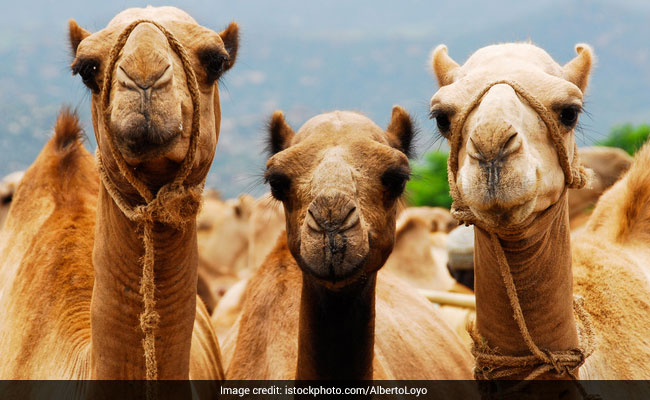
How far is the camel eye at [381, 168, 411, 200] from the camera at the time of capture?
143 inches

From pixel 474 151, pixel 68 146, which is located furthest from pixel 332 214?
pixel 68 146

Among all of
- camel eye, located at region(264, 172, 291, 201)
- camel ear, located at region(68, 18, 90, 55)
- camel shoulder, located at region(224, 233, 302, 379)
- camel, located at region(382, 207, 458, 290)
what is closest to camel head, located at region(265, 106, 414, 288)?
camel eye, located at region(264, 172, 291, 201)

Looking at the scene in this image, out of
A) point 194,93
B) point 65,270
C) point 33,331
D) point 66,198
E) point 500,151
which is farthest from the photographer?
point 66,198

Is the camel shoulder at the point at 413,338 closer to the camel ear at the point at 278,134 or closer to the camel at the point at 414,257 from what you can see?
the camel ear at the point at 278,134

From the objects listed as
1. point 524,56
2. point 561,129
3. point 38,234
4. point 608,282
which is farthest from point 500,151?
point 38,234

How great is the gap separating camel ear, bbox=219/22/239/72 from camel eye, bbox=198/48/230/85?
412 millimetres

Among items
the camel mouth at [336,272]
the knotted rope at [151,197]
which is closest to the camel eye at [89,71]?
the knotted rope at [151,197]

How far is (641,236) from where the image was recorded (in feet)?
17.2

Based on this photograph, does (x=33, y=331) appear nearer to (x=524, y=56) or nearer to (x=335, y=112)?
(x=335, y=112)

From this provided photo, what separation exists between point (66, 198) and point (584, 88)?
3.27 m

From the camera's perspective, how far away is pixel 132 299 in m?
3.56

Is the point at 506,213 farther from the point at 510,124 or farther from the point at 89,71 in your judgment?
the point at 89,71

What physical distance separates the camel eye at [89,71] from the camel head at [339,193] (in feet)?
2.96

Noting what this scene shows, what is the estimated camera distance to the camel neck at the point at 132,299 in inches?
139
